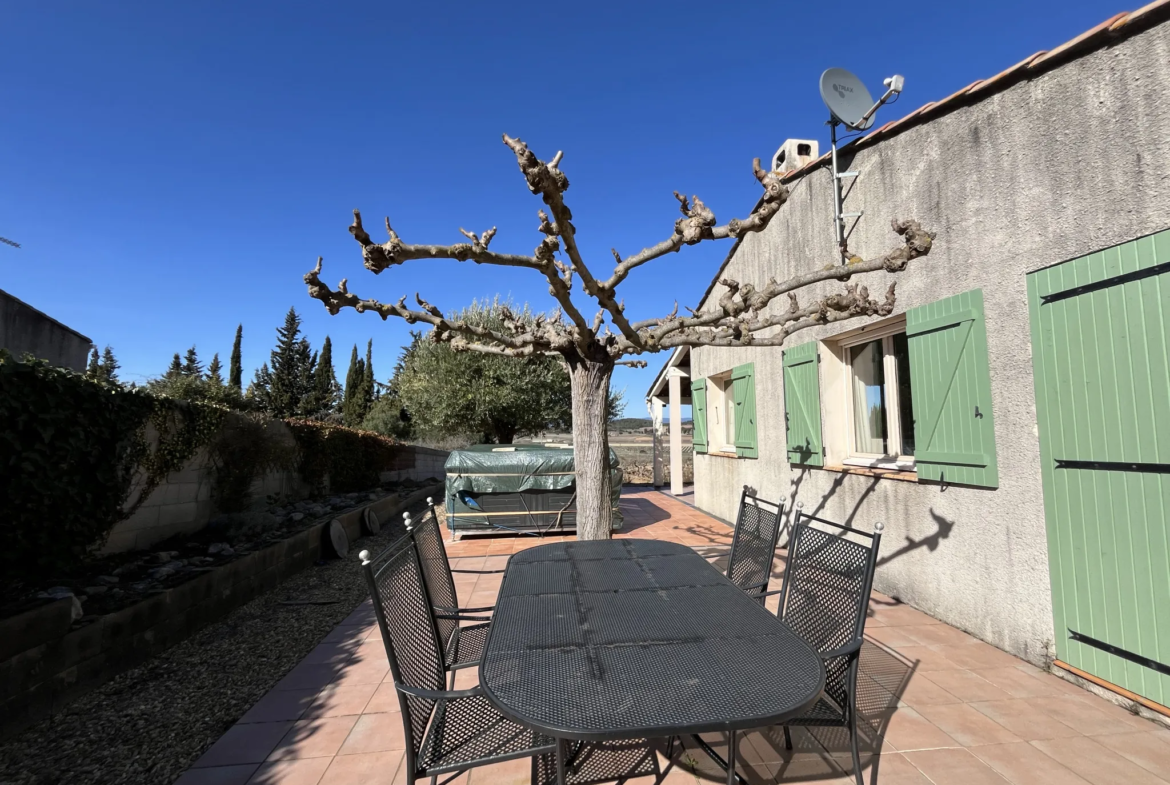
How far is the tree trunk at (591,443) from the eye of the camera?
14.0 ft

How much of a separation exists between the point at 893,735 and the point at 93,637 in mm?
4090

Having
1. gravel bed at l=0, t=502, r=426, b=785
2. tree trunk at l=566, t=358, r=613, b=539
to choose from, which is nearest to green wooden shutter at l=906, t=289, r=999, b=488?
tree trunk at l=566, t=358, r=613, b=539

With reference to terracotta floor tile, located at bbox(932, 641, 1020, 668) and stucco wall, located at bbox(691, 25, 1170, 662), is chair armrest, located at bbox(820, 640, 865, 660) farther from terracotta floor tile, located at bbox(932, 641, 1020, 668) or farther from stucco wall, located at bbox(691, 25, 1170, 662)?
stucco wall, located at bbox(691, 25, 1170, 662)

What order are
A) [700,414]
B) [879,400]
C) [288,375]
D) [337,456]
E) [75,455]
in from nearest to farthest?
[75,455] < [879,400] < [700,414] < [337,456] < [288,375]

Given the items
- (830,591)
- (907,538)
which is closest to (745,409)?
(907,538)

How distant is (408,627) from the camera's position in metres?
1.95

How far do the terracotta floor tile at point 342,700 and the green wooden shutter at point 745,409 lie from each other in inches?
198

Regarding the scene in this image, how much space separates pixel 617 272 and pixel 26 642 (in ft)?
11.7

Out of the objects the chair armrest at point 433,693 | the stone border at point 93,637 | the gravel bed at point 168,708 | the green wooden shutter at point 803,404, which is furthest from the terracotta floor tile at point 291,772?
the green wooden shutter at point 803,404

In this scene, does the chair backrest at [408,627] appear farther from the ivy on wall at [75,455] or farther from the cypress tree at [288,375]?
the cypress tree at [288,375]

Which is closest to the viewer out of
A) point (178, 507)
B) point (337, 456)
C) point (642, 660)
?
point (642, 660)

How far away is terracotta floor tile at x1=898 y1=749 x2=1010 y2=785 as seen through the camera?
2.06m

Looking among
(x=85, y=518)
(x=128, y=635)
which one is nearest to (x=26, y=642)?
(x=128, y=635)

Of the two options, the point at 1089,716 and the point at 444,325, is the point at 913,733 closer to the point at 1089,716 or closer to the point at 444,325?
the point at 1089,716
